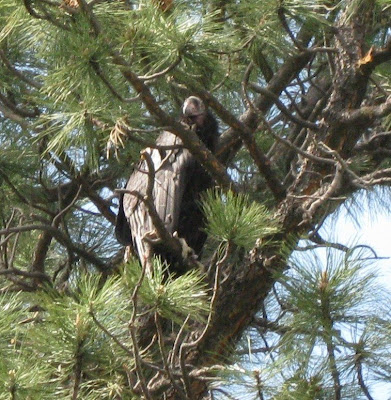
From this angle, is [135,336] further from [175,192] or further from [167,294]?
[175,192]

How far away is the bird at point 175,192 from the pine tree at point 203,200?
89 mm

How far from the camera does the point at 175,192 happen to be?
3777 mm

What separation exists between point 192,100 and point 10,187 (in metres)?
0.69

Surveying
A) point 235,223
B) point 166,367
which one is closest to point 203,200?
point 235,223

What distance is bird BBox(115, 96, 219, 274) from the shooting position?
3.74 m

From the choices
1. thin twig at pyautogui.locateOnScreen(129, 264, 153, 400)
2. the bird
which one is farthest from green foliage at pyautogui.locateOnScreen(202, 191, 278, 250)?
the bird

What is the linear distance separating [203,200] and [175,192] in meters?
0.61

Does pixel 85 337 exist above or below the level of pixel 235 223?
below

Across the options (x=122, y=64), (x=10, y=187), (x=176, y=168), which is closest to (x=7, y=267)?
(x=10, y=187)

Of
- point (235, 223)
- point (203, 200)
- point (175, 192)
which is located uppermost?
point (175, 192)

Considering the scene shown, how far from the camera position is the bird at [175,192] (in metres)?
3.74

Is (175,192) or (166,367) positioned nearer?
(166,367)

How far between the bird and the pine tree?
3.5 inches

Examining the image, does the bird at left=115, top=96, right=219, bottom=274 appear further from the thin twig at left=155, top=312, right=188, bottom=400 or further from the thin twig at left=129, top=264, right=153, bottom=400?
the thin twig at left=129, top=264, right=153, bottom=400
